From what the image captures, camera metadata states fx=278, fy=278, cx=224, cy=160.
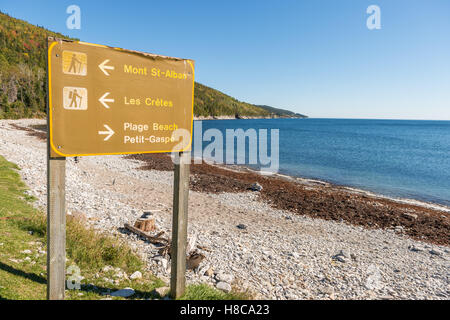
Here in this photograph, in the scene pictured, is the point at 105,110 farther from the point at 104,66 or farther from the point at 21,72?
the point at 21,72

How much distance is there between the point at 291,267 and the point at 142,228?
441 centimetres

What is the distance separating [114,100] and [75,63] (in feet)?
1.91

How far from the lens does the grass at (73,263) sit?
4301 mm

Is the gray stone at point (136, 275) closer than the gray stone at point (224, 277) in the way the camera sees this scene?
Yes

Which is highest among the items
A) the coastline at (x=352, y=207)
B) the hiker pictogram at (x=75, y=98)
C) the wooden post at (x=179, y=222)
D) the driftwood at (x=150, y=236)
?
the hiker pictogram at (x=75, y=98)

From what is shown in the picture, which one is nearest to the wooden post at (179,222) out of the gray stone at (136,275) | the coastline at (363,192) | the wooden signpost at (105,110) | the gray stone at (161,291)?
the wooden signpost at (105,110)

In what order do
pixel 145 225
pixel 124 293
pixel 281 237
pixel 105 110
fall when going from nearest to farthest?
pixel 105 110 < pixel 124 293 < pixel 145 225 < pixel 281 237

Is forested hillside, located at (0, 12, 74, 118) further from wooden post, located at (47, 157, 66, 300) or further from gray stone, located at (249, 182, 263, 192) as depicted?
wooden post, located at (47, 157, 66, 300)

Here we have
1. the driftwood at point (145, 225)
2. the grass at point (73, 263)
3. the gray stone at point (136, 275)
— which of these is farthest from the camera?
the driftwood at point (145, 225)

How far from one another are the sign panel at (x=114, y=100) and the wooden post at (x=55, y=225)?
0.24 m

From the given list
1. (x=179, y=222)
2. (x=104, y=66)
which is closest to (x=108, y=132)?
(x=104, y=66)

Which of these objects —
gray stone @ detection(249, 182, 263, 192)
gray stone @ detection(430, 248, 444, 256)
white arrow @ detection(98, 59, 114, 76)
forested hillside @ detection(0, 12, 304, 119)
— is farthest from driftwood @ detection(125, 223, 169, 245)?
forested hillside @ detection(0, 12, 304, 119)

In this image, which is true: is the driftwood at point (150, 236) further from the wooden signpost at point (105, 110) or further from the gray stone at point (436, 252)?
the gray stone at point (436, 252)

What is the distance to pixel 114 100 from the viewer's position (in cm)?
354
